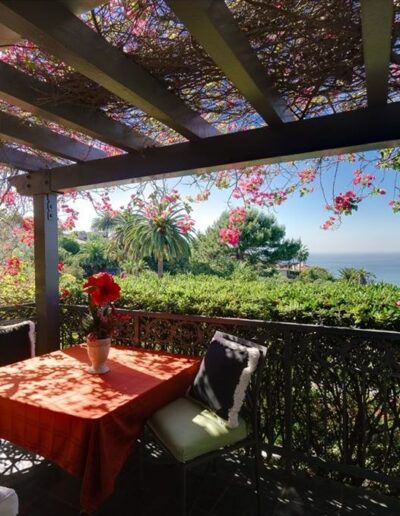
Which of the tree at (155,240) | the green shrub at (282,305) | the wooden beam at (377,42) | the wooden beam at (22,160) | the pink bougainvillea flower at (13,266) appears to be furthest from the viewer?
the tree at (155,240)

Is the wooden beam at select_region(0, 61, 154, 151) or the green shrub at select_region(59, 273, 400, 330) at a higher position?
the wooden beam at select_region(0, 61, 154, 151)

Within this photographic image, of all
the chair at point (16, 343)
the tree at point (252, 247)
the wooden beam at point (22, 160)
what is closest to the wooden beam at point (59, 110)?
the wooden beam at point (22, 160)

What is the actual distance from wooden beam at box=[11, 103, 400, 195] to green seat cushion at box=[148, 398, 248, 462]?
161cm

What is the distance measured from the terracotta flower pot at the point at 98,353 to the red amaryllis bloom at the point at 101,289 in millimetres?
276

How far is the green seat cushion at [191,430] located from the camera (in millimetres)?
1875

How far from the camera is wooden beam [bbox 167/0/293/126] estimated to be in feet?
4.00

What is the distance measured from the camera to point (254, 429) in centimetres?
212

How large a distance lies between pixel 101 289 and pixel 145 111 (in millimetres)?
1075

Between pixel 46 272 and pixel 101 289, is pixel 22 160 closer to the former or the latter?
pixel 46 272

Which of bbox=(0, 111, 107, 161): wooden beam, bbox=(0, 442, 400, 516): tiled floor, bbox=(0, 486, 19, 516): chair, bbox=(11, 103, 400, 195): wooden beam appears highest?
bbox=(0, 111, 107, 161): wooden beam

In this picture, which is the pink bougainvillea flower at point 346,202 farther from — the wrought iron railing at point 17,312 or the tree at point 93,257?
the tree at point 93,257

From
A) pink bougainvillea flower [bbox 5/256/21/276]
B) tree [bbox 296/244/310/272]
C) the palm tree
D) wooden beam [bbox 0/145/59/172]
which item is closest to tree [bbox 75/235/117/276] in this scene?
the palm tree

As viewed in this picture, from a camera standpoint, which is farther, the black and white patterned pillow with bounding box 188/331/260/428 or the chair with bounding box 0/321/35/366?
the chair with bounding box 0/321/35/366

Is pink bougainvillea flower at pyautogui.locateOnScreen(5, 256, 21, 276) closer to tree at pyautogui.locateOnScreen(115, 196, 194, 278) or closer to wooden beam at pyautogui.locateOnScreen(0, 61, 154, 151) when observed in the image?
wooden beam at pyautogui.locateOnScreen(0, 61, 154, 151)
